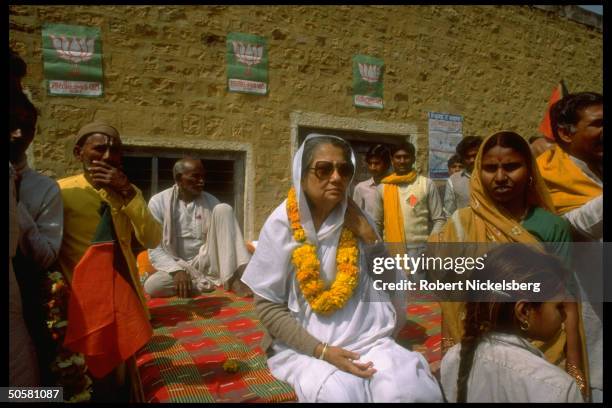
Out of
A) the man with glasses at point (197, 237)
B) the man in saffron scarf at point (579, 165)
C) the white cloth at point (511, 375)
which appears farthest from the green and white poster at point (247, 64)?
Result: the white cloth at point (511, 375)

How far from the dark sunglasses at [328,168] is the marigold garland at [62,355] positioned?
1.33 meters

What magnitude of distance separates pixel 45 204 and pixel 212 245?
2.68m

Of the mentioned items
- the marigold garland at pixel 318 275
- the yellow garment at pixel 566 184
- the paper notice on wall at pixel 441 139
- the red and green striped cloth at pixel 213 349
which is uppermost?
the paper notice on wall at pixel 441 139

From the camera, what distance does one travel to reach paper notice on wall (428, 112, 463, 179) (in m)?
7.27

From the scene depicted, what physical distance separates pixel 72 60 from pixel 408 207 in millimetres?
4218

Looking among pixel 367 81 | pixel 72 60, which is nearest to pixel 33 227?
pixel 72 60

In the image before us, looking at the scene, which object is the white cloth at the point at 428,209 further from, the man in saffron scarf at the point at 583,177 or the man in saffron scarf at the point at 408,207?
the man in saffron scarf at the point at 583,177

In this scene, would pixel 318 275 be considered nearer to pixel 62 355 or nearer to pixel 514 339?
pixel 514 339

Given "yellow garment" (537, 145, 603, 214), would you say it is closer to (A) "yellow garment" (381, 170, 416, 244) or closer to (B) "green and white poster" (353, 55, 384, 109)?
(A) "yellow garment" (381, 170, 416, 244)

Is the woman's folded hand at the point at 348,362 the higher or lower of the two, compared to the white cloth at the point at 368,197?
lower

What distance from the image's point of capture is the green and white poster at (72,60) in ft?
16.0

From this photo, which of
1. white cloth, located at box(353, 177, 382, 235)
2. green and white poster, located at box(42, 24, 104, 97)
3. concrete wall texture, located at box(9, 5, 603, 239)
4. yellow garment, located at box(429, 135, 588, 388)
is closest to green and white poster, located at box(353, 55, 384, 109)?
concrete wall texture, located at box(9, 5, 603, 239)

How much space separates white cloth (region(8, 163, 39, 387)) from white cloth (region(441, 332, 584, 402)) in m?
1.81
